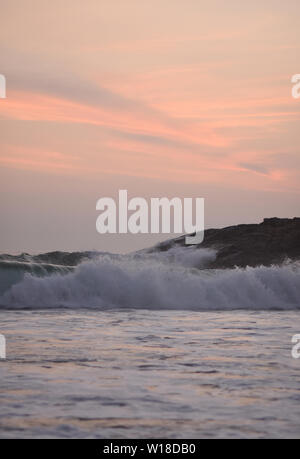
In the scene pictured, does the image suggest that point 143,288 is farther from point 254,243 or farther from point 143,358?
point 254,243

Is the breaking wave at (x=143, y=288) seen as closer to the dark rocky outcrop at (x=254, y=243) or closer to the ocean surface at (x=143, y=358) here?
the ocean surface at (x=143, y=358)

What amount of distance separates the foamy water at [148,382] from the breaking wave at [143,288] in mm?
5989

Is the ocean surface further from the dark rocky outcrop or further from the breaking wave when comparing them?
the dark rocky outcrop

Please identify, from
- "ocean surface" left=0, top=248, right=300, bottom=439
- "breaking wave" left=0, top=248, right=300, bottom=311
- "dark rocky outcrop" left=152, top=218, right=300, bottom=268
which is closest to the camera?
"ocean surface" left=0, top=248, right=300, bottom=439

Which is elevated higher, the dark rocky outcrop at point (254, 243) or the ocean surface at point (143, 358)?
the dark rocky outcrop at point (254, 243)

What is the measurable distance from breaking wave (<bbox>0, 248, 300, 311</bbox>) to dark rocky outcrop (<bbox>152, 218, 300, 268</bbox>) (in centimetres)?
1335

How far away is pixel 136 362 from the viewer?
29.8 ft

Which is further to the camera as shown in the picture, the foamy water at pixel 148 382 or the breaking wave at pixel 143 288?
the breaking wave at pixel 143 288

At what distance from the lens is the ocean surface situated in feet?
20.0

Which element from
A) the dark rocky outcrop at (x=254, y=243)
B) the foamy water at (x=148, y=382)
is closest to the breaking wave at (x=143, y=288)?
the foamy water at (x=148, y=382)

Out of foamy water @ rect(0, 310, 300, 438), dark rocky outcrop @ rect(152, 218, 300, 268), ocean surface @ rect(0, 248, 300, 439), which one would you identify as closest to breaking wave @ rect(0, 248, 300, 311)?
ocean surface @ rect(0, 248, 300, 439)

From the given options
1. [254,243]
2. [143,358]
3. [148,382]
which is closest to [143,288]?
[143,358]

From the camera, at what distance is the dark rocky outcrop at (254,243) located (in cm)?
3674

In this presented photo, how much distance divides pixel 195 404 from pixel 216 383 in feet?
3.45
